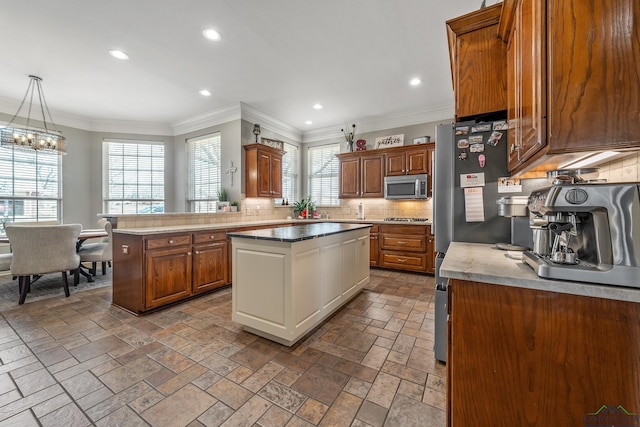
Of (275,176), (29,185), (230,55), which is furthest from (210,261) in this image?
(29,185)

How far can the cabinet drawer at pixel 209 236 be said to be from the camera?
3355 millimetres

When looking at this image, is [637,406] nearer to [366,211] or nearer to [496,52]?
[496,52]

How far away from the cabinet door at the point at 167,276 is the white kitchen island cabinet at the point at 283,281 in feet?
3.56

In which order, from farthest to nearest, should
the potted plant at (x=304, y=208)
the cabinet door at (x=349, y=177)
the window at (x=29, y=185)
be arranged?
the potted plant at (x=304, y=208) → the cabinet door at (x=349, y=177) → the window at (x=29, y=185)

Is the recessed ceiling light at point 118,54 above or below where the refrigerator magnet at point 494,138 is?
above

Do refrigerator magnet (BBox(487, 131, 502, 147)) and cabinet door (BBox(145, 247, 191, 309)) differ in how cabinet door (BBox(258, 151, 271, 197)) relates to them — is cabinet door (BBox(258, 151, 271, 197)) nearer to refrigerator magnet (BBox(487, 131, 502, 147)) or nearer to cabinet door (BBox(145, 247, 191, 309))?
cabinet door (BBox(145, 247, 191, 309))

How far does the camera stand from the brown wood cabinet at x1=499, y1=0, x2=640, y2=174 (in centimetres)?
86

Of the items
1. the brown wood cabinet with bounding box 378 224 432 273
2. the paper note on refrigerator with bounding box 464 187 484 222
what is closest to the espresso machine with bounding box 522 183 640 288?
the paper note on refrigerator with bounding box 464 187 484 222

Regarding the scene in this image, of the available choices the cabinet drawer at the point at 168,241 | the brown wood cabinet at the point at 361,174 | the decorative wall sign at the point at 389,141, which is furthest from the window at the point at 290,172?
the cabinet drawer at the point at 168,241

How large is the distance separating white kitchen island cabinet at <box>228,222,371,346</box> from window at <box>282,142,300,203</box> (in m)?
3.63

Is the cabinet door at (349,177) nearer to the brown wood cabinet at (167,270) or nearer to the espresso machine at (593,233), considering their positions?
the brown wood cabinet at (167,270)

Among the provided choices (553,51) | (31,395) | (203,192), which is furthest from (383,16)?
(203,192)

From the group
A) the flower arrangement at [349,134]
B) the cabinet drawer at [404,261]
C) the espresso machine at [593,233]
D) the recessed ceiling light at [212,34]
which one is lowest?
the cabinet drawer at [404,261]

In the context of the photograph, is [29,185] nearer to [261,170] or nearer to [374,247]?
[261,170]
